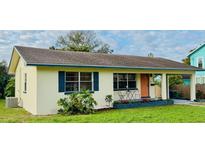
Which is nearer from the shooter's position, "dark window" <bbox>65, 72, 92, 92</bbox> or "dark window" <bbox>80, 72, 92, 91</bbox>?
"dark window" <bbox>65, 72, 92, 92</bbox>

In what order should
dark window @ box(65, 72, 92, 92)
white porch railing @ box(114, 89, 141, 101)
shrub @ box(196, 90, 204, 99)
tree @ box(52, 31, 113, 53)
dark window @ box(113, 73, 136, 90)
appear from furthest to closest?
tree @ box(52, 31, 113, 53) → shrub @ box(196, 90, 204, 99) → dark window @ box(113, 73, 136, 90) → white porch railing @ box(114, 89, 141, 101) → dark window @ box(65, 72, 92, 92)

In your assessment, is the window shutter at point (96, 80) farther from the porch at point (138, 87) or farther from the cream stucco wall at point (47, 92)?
the porch at point (138, 87)

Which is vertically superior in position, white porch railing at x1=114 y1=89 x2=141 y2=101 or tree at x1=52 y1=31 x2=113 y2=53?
tree at x1=52 y1=31 x2=113 y2=53

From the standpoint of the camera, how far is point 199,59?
20.2 meters

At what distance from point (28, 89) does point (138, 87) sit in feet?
20.0

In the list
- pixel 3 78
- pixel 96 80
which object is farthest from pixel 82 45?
pixel 96 80

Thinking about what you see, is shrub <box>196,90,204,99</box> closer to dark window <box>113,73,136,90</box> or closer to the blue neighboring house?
the blue neighboring house

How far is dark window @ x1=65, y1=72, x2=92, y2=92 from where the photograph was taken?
11.3 metres

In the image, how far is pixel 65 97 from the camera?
11070mm

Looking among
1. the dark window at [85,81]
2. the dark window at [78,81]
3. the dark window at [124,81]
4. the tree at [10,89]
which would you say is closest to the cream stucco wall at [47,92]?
the dark window at [78,81]

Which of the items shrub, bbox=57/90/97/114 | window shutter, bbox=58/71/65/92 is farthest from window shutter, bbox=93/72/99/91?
window shutter, bbox=58/71/65/92
